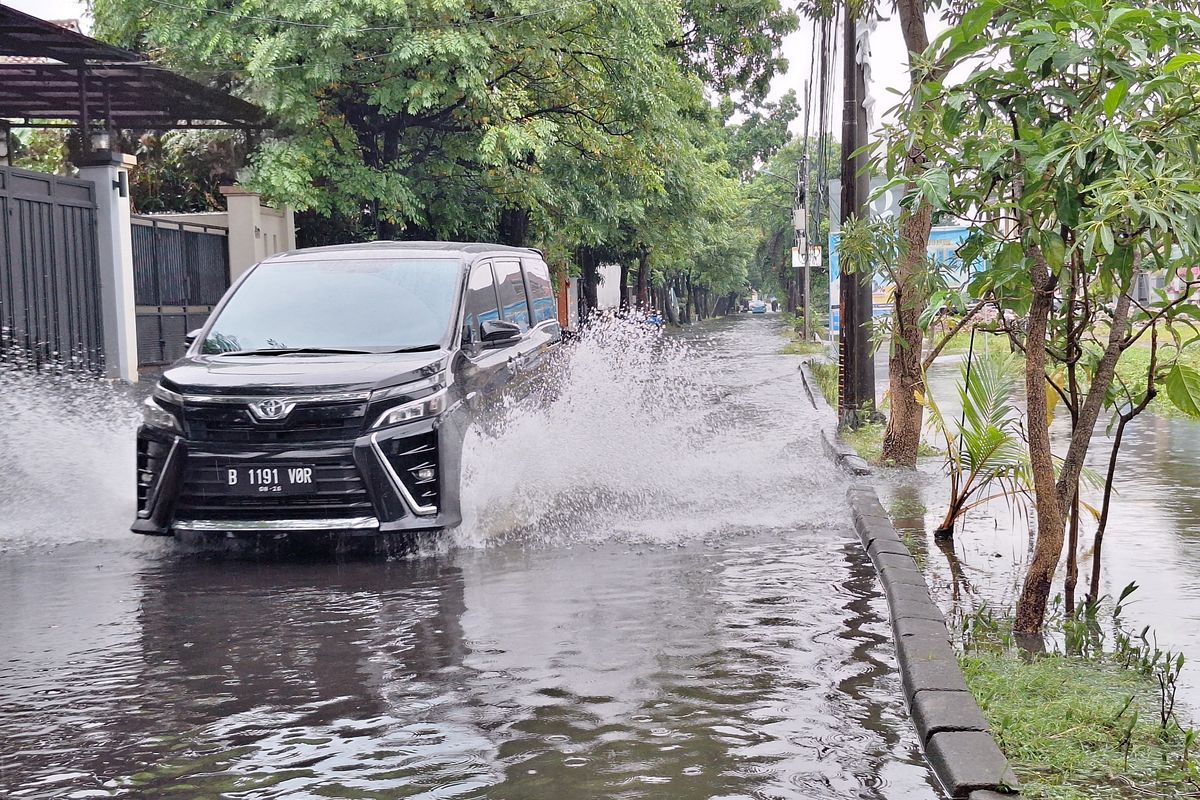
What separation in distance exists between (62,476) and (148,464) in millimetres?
2301

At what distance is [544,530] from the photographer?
8.84m

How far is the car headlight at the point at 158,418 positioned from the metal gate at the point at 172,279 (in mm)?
12221

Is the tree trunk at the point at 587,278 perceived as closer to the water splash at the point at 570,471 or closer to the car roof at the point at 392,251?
the water splash at the point at 570,471

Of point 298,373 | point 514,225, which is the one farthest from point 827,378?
point 298,373

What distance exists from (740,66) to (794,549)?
27779 millimetres

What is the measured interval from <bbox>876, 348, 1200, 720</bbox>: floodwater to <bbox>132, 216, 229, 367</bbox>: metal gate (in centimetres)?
→ 1289

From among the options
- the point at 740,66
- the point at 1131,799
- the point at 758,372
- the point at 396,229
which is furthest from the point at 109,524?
the point at 740,66

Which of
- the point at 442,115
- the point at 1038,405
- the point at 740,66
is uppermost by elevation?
the point at 740,66

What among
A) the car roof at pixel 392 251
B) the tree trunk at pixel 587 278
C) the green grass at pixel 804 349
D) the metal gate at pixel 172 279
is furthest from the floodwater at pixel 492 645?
the tree trunk at pixel 587 278

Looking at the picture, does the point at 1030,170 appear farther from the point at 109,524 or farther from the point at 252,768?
the point at 109,524

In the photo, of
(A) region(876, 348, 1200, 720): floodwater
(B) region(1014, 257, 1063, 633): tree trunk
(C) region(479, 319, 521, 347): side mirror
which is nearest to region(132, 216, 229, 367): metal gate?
(C) region(479, 319, 521, 347): side mirror

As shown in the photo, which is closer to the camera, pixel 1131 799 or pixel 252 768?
pixel 1131 799

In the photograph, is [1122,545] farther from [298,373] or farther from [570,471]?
[298,373]

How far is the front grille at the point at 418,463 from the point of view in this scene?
7.70m
